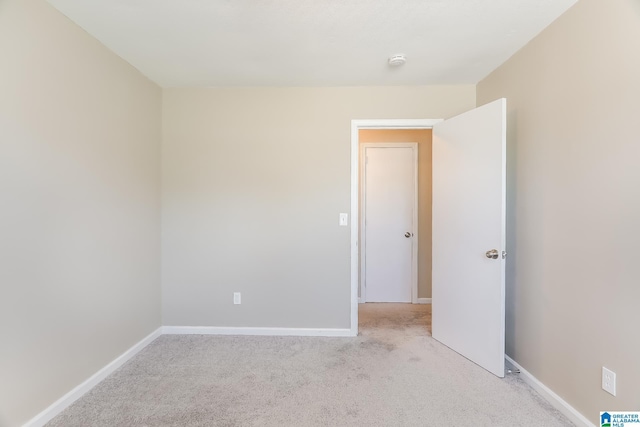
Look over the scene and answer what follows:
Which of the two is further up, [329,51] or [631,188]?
[329,51]

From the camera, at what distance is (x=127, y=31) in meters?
1.87

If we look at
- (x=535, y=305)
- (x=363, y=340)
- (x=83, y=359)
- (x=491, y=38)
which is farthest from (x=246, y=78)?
(x=535, y=305)

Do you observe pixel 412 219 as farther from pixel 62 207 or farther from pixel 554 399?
pixel 62 207

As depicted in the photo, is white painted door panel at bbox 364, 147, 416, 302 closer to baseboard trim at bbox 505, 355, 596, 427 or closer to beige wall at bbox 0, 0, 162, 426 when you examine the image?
baseboard trim at bbox 505, 355, 596, 427

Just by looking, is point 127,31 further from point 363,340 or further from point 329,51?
point 363,340

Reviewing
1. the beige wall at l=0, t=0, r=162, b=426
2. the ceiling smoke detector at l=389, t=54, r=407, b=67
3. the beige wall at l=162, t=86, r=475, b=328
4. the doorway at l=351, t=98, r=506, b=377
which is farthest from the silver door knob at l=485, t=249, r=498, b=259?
the beige wall at l=0, t=0, r=162, b=426

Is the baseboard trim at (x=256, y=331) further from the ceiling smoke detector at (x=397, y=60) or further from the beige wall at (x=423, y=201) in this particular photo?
the ceiling smoke detector at (x=397, y=60)

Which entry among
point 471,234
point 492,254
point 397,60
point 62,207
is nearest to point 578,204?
point 492,254

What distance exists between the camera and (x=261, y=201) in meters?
2.75

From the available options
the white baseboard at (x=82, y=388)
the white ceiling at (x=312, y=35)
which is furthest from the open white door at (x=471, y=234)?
the white baseboard at (x=82, y=388)

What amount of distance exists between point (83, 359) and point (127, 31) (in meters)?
2.23

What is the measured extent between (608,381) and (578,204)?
3.03 ft

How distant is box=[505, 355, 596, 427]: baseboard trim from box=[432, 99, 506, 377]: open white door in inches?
6.9

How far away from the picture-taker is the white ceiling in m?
1.62
